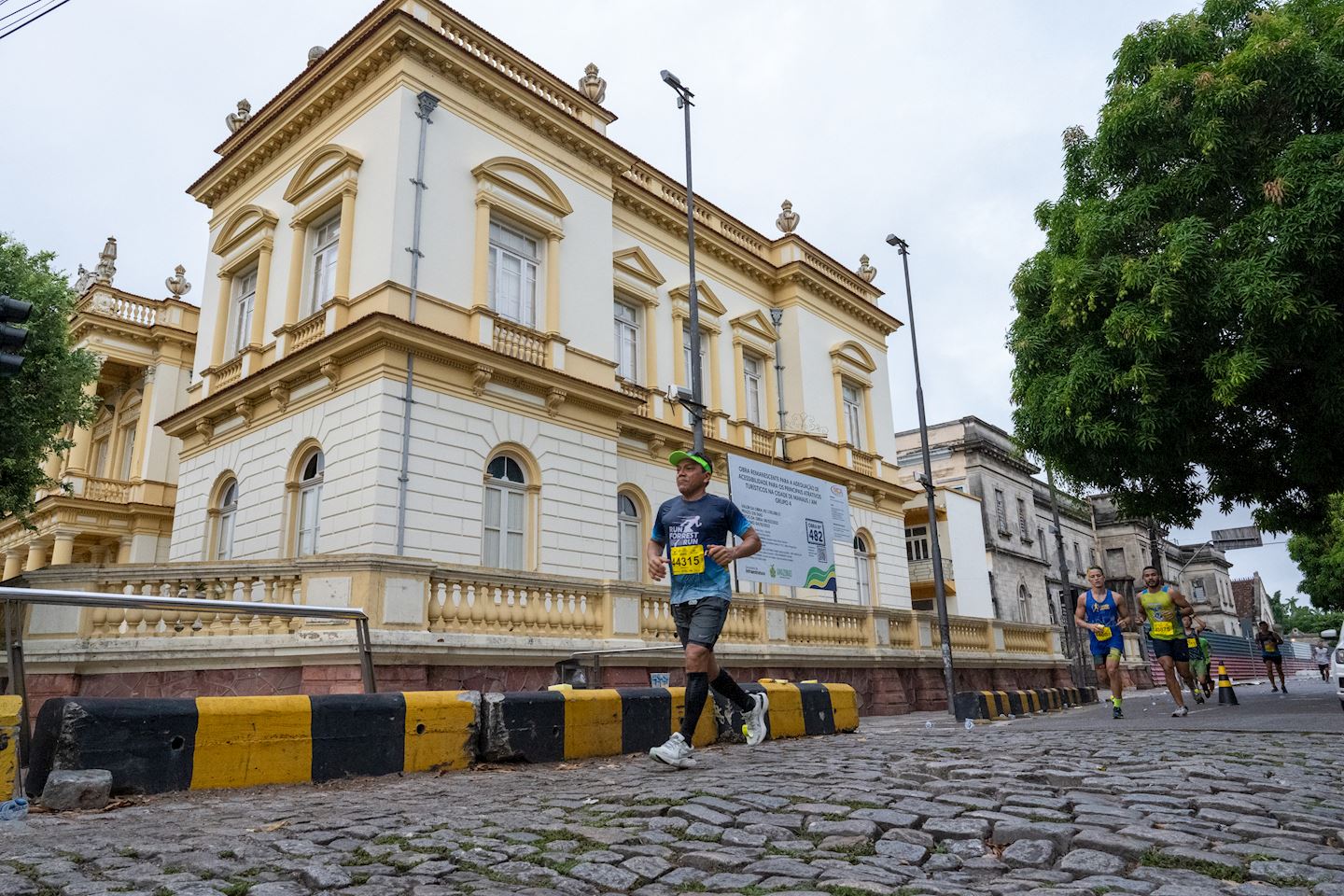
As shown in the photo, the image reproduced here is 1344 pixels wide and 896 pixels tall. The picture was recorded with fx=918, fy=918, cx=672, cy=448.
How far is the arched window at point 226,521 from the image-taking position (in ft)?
56.4

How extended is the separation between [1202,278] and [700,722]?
9869 mm

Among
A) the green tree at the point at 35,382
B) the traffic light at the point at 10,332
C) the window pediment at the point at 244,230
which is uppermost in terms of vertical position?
the window pediment at the point at 244,230

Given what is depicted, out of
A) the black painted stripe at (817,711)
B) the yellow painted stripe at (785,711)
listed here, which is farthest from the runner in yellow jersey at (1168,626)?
the yellow painted stripe at (785,711)

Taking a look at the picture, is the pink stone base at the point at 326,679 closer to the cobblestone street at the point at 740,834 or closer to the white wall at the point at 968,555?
the cobblestone street at the point at 740,834

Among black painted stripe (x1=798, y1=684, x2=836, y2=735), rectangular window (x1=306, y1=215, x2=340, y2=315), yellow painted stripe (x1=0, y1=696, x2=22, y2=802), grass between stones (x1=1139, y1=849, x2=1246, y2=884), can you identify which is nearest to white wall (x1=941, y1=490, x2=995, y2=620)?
rectangular window (x1=306, y1=215, x2=340, y2=315)

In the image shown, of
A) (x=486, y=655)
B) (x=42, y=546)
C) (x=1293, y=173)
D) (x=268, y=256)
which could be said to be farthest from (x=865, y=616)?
(x=42, y=546)

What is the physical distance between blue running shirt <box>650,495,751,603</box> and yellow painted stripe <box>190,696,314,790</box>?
252cm

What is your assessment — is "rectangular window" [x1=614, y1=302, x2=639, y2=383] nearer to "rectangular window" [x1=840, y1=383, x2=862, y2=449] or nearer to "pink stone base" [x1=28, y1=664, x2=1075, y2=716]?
"rectangular window" [x1=840, y1=383, x2=862, y2=449]

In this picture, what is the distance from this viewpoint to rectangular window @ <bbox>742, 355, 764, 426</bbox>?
77.8ft

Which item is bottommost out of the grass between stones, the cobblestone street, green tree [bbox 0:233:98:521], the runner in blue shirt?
the grass between stones

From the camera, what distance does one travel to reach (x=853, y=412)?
87.2 ft

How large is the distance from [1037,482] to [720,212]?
2508cm

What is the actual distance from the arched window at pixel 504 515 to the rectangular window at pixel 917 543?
21502mm

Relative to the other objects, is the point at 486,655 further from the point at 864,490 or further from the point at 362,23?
the point at 864,490
